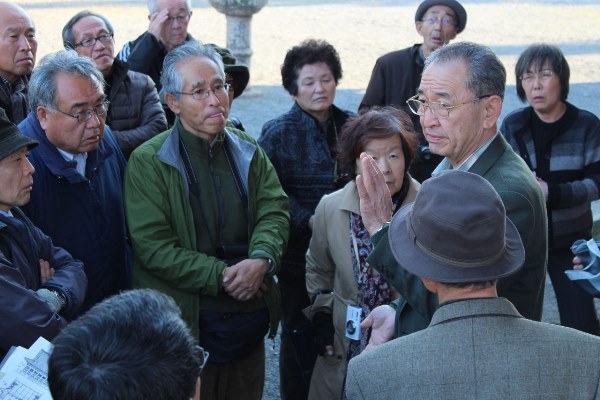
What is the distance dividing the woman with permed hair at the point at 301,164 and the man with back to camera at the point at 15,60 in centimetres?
134

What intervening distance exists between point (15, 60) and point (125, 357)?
3077 mm

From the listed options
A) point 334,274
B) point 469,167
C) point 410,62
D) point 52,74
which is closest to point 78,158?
point 52,74

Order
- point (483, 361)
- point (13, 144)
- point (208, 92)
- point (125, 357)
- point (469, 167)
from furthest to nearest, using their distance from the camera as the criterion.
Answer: point (208, 92) < point (13, 144) < point (469, 167) < point (483, 361) < point (125, 357)

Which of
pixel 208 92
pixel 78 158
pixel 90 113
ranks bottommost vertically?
pixel 78 158

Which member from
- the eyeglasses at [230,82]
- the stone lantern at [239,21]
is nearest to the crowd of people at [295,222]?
the eyeglasses at [230,82]

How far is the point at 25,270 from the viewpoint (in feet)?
10.3

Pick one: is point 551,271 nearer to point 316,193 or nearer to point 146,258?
point 316,193

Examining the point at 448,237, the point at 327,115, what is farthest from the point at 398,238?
A: the point at 327,115

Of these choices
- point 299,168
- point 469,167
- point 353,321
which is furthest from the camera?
point 299,168

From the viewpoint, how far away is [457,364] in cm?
212

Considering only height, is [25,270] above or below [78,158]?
below

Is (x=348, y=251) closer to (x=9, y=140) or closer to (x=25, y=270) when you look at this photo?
(x=25, y=270)

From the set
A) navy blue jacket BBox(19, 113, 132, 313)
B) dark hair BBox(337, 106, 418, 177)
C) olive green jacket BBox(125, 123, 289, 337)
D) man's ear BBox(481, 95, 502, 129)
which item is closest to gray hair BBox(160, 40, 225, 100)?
olive green jacket BBox(125, 123, 289, 337)

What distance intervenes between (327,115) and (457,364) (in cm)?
289
